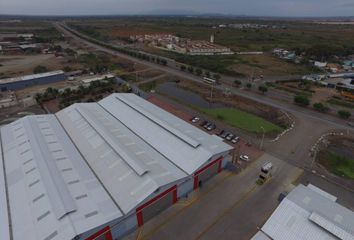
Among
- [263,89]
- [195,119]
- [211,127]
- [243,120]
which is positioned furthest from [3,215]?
[263,89]

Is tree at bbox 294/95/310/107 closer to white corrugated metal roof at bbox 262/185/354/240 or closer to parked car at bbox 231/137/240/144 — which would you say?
parked car at bbox 231/137/240/144

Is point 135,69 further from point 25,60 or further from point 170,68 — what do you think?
point 25,60

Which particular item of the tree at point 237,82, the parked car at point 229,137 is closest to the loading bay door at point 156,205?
the parked car at point 229,137

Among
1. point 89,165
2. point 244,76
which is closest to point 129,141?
point 89,165

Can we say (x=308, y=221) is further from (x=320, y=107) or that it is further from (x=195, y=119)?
(x=320, y=107)

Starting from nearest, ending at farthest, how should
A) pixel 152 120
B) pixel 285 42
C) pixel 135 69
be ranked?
pixel 152 120
pixel 135 69
pixel 285 42

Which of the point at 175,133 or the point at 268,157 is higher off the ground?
the point at 175,133

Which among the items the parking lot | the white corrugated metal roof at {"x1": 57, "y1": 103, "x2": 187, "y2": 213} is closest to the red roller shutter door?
the white corrugated metal roof at {"x1": 57, "y1": 103, "x2": 187, "y2": 213}

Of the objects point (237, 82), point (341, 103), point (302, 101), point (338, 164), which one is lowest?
point (338, 164)
